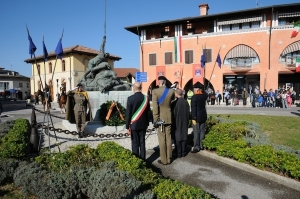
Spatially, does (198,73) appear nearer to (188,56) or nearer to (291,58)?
(188,56)

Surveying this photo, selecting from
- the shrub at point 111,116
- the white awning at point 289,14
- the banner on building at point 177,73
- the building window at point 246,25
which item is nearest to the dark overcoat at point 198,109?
the shrub at point 111,116

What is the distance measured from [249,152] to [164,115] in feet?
7.40

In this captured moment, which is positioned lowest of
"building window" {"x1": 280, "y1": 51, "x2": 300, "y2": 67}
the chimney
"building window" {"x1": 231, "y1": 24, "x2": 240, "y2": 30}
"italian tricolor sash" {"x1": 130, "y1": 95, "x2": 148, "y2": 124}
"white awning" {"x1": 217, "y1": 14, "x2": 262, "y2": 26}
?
"italian tricolor sash" {"x1": 130, "y1": 95, "x2": 148, "y2": 124}

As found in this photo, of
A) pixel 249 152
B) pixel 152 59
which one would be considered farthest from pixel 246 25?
pixel 249 152

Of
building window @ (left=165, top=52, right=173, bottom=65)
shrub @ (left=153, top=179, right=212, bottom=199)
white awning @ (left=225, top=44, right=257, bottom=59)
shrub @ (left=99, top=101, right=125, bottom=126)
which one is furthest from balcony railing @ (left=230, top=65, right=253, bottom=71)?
shrub @ (left=153, top=179, right=212, bottom=199)

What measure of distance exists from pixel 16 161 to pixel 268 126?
9.94 m

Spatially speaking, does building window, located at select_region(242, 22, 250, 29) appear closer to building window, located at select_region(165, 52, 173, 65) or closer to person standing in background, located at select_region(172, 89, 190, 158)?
building window, located at select_region(165, 52, 173, 65)

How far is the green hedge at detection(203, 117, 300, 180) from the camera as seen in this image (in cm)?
498

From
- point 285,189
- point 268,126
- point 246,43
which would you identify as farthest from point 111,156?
point 246,43

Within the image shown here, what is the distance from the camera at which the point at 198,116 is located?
684 centimetres

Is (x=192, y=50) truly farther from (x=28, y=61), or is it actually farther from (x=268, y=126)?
(x=28, y=61)

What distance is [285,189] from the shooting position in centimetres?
462

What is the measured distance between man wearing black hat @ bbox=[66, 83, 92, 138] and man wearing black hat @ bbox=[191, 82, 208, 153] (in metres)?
4.15

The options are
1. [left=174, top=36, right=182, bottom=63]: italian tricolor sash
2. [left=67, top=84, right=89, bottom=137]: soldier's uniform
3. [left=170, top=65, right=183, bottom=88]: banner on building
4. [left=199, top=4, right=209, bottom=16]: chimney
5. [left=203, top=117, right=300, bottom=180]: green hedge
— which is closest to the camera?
[left=203, top=117, right=300, bottom=180]: green hedge
